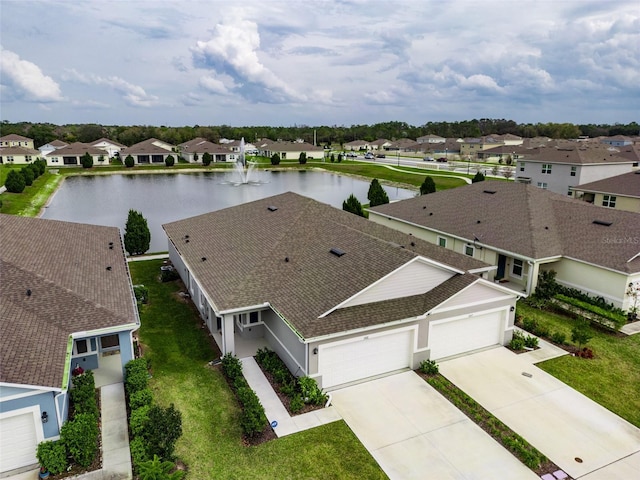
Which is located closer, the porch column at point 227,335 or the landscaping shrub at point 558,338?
the porch column at point 227,335

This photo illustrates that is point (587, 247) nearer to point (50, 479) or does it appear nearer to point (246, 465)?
point (246, 465)

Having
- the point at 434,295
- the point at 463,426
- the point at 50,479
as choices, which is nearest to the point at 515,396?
the point at 463,426

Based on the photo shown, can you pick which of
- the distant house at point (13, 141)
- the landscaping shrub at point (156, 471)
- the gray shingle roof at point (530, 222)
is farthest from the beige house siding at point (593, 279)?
the distant house at point (13, 141)

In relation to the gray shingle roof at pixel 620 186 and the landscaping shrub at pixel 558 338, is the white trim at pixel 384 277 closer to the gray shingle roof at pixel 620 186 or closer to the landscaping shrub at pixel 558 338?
the landscaping shrub at pixel 558 338

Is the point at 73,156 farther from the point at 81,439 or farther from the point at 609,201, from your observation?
the point at 81,439

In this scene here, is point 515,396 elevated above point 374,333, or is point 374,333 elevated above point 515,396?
point 374,333

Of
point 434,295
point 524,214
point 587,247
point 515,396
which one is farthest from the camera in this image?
point 524,214

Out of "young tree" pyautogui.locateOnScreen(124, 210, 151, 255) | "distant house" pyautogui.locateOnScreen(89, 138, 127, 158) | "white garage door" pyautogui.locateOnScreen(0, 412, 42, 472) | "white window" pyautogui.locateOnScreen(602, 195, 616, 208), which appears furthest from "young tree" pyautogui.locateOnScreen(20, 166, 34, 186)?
"white window" pyautogui.locateOnScreen(602, 195, 616, 208)
